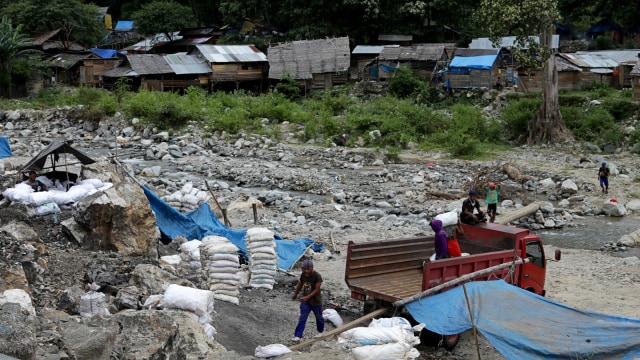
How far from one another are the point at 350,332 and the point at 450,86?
31.0 m

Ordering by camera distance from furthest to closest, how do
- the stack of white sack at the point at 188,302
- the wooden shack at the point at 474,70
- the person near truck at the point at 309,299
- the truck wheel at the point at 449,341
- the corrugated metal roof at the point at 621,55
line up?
the wooden shack at the point at 474,70 → the corrugated metal roof at the point at 621,55 → the truck wheel at the point at 449,341 → the person near truck at the point at 309,299 → the stack of white sack at the point at 188,302

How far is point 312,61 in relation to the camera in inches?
1612

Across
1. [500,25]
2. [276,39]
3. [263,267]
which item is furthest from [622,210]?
[276,39]

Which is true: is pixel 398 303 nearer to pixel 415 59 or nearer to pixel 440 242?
pixel 440 242

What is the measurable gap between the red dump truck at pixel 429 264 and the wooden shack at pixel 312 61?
30.8 m

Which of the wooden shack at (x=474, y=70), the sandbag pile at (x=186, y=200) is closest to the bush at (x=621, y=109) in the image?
the wooden shack at (x=474, y=70)

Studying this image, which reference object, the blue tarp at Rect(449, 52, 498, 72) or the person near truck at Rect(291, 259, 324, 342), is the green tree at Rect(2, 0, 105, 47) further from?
the person near truck at Rect(291, 259, 324, 342)

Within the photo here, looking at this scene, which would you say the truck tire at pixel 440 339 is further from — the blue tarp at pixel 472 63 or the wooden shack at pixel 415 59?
the wooden shack at pixel 415 59

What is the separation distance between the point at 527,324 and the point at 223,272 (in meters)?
4.19

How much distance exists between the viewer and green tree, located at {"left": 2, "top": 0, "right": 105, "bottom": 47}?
4841cm

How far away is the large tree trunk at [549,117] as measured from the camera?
27469mm

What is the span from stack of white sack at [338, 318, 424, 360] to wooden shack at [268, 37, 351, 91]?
3408 centimetres

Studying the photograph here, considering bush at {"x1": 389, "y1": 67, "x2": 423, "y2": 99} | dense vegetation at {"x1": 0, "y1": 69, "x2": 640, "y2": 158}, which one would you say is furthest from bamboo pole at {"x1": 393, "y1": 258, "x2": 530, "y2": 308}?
bush at {"x1": 389, "y1": 67, "x2": 423, "y2": 99}

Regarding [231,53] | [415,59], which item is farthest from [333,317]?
[231,53]
